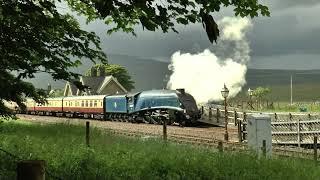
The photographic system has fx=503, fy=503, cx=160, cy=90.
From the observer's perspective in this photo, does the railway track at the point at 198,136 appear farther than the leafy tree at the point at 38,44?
Yes

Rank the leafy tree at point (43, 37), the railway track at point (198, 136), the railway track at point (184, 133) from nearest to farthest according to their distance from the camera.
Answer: the leafy tree at point (43, 37), the railway track at point (198, 136), the railway track at point (184, 133)

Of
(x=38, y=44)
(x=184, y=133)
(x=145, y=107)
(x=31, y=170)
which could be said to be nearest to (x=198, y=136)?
(x=184, y=133)

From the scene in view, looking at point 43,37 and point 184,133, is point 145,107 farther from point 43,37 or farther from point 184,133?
point 43,37

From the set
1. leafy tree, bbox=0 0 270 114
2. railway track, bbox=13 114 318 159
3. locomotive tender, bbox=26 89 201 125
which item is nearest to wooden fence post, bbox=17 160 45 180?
leafy tree, bbox=0 0 270 114

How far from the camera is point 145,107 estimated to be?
46156mm

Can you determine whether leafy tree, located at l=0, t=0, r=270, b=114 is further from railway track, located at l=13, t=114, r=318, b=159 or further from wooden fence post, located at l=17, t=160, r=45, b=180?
railway track, located at l=13, t=114, r=318, b=159

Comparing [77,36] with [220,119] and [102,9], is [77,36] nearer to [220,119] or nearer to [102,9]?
[102,9]

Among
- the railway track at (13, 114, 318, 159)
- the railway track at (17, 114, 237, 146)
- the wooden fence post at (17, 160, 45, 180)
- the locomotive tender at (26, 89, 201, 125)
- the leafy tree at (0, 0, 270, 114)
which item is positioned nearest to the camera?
the wooden fence post at (17, 160, 45, 180)

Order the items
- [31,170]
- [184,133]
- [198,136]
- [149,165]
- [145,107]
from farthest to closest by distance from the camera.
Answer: [145,107], [184,133], [198,136], [149,165], [31,170]

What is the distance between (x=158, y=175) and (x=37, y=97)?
5.06 meters

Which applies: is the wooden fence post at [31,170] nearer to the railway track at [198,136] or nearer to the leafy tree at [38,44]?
the leafy tree at [38,44]

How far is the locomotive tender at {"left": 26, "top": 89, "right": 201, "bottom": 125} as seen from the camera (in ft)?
144

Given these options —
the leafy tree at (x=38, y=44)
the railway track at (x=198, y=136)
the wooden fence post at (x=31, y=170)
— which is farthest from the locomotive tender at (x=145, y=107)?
the wooden fence post at (x=31, y=170)

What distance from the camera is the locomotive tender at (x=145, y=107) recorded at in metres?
44.0
